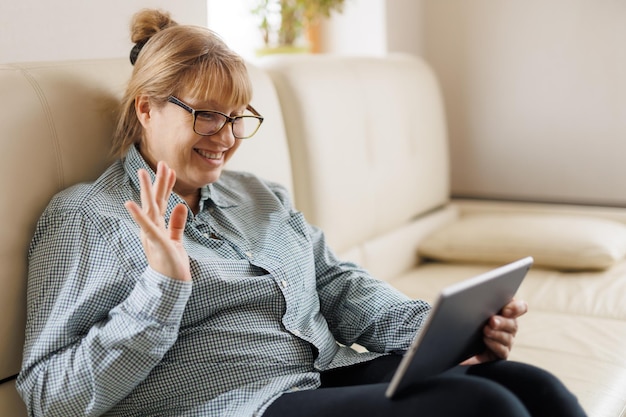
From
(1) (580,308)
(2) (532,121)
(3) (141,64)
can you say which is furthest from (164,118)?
(2) (532,121)

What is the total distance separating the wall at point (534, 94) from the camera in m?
2.98

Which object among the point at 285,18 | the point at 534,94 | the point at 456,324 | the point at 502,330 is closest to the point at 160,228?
the point at 456,324

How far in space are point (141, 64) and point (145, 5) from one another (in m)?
0.52

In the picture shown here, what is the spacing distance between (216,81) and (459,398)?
68 cm

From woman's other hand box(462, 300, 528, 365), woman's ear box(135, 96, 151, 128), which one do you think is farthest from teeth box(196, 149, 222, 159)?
woman's other hand box(462, 300, 528, 365)

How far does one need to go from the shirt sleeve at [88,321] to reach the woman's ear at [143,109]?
0.23 m

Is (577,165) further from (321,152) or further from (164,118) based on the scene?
(164,118)

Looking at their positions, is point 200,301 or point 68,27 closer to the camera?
point 200,301

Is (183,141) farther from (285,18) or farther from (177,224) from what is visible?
(285,18)

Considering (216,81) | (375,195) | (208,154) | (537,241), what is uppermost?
(216,81)

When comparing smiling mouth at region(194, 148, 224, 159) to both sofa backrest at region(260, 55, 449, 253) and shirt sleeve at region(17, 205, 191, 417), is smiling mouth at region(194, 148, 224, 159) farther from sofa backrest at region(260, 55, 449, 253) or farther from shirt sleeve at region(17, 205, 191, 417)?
sofa backrest at region(260, 55, 449, 253)

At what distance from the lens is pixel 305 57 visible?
2.34m

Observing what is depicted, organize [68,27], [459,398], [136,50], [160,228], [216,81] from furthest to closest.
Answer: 1. [68,27]
2. [136,50]
3. [216,81]
4. [160,228]
5. [459,398]

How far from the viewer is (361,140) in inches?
94.6
